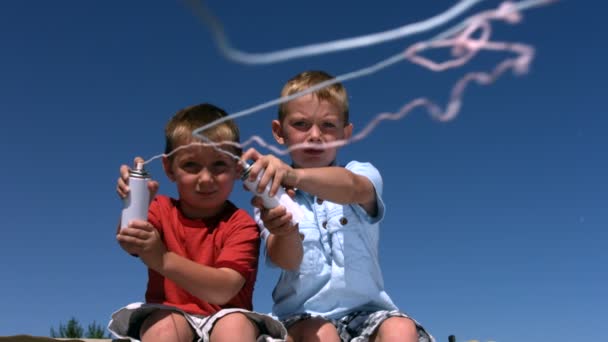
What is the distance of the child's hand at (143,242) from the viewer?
248 centimetres

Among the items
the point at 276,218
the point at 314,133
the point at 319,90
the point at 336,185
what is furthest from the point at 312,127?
the point at 276,218

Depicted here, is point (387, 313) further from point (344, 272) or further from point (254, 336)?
point (254, 336)

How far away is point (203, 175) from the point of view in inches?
111

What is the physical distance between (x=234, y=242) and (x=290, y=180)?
1.52 ft

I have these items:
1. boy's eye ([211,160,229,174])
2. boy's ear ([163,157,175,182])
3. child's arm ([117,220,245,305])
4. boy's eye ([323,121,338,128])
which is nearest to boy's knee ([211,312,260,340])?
child's arm ([117,220,245,305])

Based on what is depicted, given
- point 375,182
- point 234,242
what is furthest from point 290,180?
point 375,182

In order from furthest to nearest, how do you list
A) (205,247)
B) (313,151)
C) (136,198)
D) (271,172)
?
(313,151), (205,247), (136,198), (271,172)

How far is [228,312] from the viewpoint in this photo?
257cm

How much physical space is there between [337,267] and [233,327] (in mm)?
639

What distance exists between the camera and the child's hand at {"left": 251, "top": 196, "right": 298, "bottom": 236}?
8.10 feet

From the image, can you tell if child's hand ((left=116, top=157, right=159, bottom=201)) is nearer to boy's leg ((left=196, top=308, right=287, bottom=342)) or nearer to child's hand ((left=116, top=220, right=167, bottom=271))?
child's hand ((left=116, top=220, right=167, bottom=271))

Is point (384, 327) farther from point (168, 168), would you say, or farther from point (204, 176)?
point (168, 168)

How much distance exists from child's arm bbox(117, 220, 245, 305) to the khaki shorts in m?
0.09

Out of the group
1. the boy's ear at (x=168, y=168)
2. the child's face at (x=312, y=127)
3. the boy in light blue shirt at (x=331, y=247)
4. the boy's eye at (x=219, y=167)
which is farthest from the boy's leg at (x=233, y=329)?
the child's face at (x=312, y=127)
